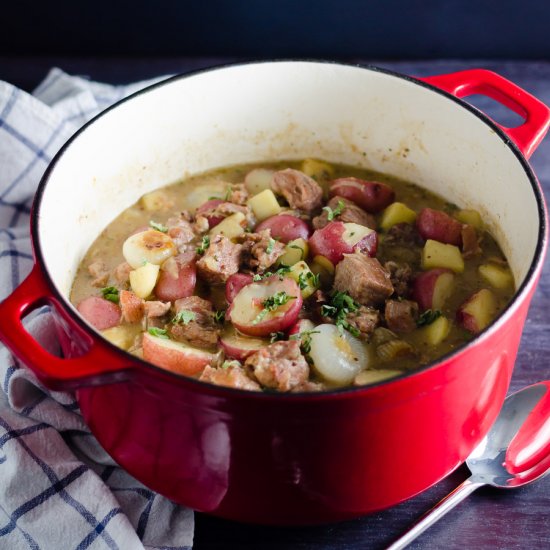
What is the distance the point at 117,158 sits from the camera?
99.8 inches

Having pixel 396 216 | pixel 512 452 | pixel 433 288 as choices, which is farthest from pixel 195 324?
pixel 512 452

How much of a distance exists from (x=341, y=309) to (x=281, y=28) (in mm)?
1919

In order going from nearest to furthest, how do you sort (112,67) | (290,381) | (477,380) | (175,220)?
(477,380) → (290,381) → (175,220) → (112,67)

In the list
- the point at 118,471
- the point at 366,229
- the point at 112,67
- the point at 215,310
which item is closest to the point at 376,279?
the point at 366,229

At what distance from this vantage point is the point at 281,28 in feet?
12.1

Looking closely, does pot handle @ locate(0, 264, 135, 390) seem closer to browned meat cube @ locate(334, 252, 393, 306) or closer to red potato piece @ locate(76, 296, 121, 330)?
red potato piece @ locate(76, 296, 121, 330)

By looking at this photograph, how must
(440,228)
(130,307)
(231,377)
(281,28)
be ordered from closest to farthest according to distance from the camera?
(231,377)
(130,307)
(440,228)
(281,28)

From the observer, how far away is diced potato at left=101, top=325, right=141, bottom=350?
2.14 m

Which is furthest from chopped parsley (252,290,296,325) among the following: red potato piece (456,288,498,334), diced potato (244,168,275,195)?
diced potato (244,168,275,195)

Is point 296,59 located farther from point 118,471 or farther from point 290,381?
point 118,471

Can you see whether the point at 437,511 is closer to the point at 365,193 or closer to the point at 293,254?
the point at 293,254

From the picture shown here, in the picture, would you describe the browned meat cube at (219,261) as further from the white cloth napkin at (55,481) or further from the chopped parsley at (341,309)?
the white cloth napkin at (55,481)

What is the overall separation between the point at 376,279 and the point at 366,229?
0.24 metres

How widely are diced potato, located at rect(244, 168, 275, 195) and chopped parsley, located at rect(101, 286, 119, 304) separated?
2.03 ft
